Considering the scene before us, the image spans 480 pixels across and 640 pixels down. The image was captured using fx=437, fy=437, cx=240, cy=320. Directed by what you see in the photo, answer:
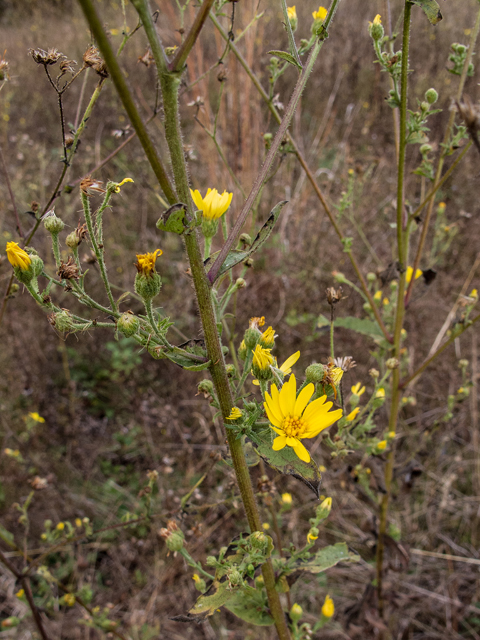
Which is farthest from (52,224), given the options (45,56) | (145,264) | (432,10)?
(432,10)

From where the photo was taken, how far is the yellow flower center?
1.04 m

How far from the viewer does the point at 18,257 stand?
991 mm

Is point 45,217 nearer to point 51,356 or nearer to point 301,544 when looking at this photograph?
point 301,544

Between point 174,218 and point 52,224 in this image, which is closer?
point 174,218

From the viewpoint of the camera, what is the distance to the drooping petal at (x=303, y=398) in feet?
3.67

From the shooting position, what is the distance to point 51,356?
3.96 metres

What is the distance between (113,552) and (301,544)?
1310mm

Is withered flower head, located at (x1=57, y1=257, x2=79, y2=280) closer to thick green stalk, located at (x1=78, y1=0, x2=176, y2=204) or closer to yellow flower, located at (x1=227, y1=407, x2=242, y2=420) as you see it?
thick green stalk, located at (x1=78, y1=0, x2=176, y2=204)

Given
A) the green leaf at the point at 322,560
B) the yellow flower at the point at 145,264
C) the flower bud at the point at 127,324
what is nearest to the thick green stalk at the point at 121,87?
the yellow flower at the point at 145,264

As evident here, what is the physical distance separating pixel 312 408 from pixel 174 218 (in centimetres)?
62

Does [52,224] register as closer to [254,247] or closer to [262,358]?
[254,247]

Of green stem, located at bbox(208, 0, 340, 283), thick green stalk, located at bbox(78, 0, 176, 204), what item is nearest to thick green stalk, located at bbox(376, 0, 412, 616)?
green stem, located at bbox(208, 0, 340, 283)

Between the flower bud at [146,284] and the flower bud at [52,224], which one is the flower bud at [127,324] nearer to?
the flower bud at [146,284]

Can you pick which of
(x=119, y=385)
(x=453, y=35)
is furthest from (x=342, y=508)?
(x=453, y=35)
